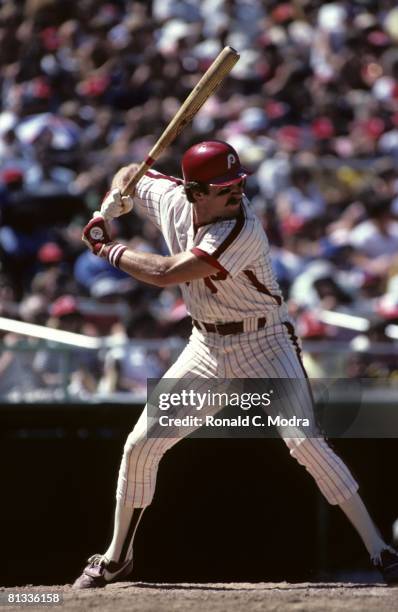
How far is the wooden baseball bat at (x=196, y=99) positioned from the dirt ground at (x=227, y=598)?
5.58 feet

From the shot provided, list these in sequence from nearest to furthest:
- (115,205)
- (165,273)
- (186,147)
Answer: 1. (165,273)
2. (115,205)
3. (186,147)

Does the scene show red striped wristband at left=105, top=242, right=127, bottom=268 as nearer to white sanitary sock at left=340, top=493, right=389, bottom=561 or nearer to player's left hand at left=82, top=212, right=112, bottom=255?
player's left hand at left=82, top=212, right=112, bottom=255

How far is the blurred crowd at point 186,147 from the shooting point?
8633 mm

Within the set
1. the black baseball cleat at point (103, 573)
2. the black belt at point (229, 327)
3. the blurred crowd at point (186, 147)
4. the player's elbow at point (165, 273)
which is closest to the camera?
the player's elbow at point (165, 273)

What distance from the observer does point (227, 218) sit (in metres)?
5.21

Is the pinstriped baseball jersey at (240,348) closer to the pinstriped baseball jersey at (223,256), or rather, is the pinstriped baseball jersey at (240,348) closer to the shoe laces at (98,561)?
the pinstriped baseball jersey at (223,256)

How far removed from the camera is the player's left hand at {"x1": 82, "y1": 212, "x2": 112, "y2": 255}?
17.1 ft

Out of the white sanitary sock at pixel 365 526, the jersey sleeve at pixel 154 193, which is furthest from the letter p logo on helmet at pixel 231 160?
the white sanitary sock at pixel 365 526

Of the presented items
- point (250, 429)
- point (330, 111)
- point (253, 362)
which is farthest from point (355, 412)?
point (330, 111)

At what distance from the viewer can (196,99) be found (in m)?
5.53

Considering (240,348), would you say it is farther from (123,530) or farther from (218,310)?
(123,530)

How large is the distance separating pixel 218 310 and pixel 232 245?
0.35 meters

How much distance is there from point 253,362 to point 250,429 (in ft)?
7.93

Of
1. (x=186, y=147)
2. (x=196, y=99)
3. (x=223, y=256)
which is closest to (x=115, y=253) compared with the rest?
(x=223, y=256)
